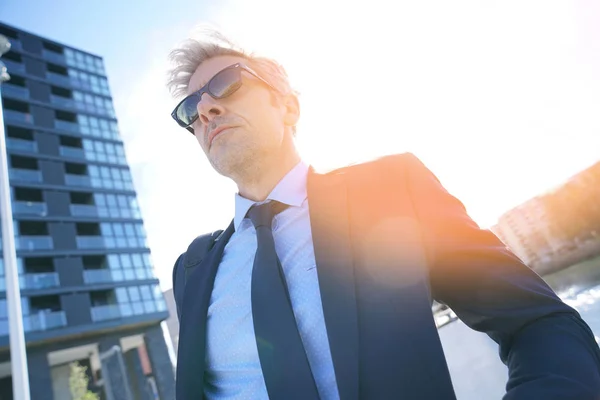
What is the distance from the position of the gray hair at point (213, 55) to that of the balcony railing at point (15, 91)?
32.5 metres

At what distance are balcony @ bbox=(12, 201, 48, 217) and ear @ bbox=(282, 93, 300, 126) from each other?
1100 inches

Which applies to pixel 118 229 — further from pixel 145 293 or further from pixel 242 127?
pixel 242 127

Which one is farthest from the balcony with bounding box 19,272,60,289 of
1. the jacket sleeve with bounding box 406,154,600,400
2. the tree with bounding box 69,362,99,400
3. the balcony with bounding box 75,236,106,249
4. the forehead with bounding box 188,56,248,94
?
the jacket sleeve with bounding box 406,154,600,400

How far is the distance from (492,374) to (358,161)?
10.1 feet

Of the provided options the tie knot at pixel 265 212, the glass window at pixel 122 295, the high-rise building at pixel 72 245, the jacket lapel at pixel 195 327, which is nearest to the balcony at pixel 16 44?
the high-rise building at pixel 72 245

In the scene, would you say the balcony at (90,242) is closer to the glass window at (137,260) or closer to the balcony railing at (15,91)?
the glass window at (137,260)

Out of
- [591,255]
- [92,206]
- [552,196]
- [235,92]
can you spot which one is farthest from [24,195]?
[591,255]

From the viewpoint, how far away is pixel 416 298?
114 centimetres

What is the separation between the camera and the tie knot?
1655 mm

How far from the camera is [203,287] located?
5.60 ft

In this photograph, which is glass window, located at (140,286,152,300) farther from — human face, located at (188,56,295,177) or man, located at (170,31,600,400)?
man, located at (170,31,600,400)

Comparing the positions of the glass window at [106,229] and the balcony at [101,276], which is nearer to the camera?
the balcony at [101,276]

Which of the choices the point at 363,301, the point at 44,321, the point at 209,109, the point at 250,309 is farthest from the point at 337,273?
the point at 44,321

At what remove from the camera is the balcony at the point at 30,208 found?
24.1m
